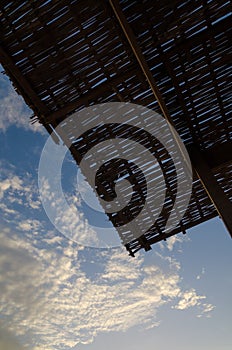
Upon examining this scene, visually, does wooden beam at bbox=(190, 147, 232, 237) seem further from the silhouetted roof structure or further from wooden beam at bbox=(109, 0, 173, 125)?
wooden beam at bbox=(109, 0, 173, 125)

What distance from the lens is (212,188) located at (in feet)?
8.33

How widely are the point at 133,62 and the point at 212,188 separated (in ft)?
4.01

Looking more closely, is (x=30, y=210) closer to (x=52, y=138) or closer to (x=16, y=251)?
(x=16, y=251)

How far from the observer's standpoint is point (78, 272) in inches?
469

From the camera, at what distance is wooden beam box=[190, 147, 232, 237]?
2396 mm

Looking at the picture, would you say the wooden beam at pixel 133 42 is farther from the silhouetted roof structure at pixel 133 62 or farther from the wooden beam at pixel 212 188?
the wooden beam at pixel 212 188

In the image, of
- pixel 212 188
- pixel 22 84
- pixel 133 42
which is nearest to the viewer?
pixel 133 42

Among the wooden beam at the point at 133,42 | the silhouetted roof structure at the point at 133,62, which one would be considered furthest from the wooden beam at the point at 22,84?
the wooden beam at the point at 133,42

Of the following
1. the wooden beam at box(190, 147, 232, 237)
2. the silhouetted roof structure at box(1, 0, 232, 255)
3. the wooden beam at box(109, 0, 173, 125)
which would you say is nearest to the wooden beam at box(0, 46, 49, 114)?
the silhouetted roof structure at box(1, 0, 232, 255)

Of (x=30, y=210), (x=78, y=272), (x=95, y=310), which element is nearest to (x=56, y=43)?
(x=30, y=210)

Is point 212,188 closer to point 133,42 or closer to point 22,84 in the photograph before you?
point 133,42

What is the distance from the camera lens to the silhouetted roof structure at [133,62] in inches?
81.3

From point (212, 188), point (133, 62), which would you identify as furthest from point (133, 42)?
point (212, 188)

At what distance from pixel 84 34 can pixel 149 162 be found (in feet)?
4.39
